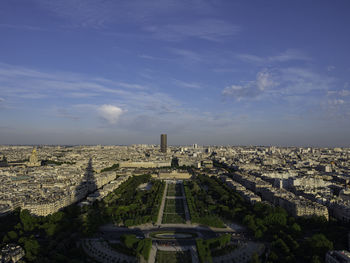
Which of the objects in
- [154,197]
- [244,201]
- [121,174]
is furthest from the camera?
[121,174]

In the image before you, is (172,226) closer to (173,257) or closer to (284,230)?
(173,257)

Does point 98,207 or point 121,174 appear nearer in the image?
point 98,207

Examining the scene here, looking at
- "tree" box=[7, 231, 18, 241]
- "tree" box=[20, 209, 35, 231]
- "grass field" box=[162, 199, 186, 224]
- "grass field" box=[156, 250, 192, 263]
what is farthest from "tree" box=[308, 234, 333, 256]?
"tree" box=[20, 209, 35, 231]

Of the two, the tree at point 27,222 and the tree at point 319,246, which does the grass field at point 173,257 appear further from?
the tree at point 27,222

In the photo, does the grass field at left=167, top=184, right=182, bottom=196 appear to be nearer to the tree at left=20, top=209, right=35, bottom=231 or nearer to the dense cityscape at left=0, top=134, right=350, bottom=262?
the dense cityscape at left=0, top=134, right=350, bottom=262

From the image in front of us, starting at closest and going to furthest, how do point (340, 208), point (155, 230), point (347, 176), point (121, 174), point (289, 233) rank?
point (289, 233) → point (155, 230) → point (340, 208) → point (347, 176) → point (121, 174)

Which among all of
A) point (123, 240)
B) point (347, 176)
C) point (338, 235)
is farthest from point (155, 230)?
point (347, 176)

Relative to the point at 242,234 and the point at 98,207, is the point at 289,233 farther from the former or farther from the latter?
the point at 98,207

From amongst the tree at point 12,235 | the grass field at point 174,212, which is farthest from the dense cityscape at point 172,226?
the tree at point 12,235
